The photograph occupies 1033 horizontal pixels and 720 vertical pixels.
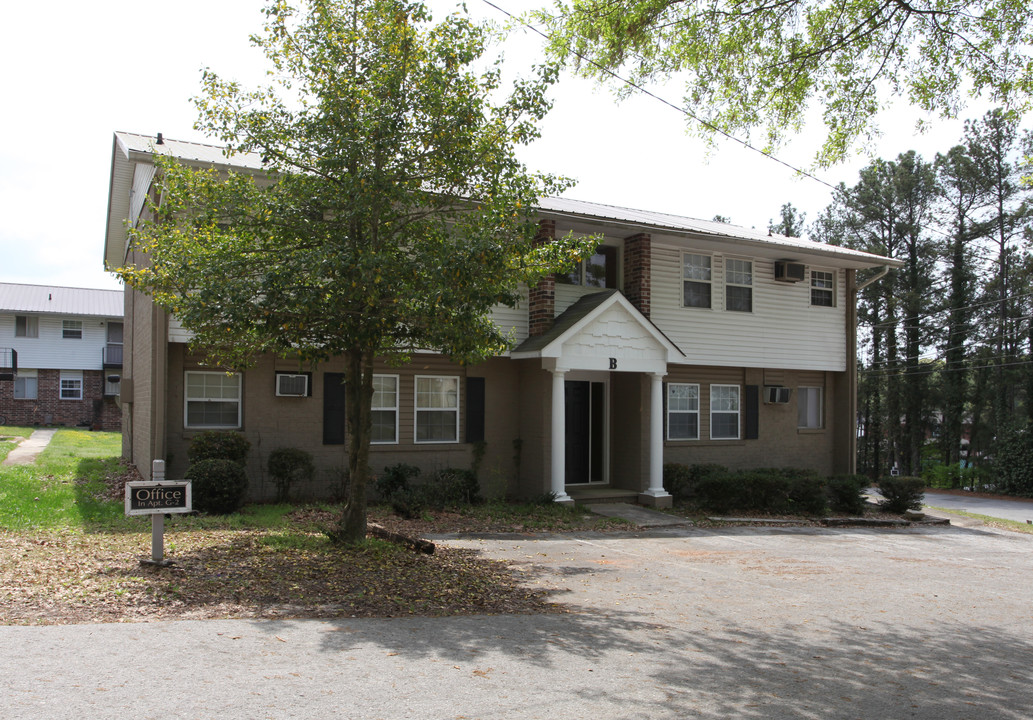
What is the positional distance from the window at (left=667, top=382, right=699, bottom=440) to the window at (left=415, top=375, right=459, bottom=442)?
194 inches

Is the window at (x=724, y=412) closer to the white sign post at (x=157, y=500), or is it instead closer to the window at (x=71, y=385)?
the white sign post at (x=157, y=500)

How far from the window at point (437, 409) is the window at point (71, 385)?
97.0 ft

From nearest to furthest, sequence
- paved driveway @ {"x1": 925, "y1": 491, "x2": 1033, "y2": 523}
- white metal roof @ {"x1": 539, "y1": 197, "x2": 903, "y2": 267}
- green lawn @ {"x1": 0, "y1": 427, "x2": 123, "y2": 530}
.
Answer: green lawn @ {"x1": 0, "y1": 427, "x2": 123, "y2": 530} < white metal roof @ {"x1": 539, "y1": 197, "x2": 903, "y2": 267} < paved driveway @ {"x1": 925, "y1": 491, "x2": 1033, "y2": 523}

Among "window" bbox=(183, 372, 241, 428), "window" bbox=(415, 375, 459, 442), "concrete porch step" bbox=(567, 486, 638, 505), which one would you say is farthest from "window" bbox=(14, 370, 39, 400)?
"concrete porch step" bbox=(567, 486, 638, 505)

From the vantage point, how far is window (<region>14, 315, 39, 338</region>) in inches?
1441

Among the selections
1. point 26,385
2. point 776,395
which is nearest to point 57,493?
point 776,395

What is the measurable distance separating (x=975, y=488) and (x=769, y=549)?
2696 cm

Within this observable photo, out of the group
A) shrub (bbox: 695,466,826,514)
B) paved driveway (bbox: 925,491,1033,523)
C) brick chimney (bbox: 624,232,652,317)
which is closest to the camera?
shrub (bbox: 695,466,826,514)

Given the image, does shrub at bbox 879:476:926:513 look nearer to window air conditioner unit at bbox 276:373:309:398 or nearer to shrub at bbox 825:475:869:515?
shrub at bbox 825:475:869:515

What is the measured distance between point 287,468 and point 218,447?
1160 millimetres

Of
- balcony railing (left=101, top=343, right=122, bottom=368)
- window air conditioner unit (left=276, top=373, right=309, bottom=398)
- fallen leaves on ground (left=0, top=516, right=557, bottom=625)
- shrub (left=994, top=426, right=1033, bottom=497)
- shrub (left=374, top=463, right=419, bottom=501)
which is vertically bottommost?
shrub (left=994, top=426, right=1033, bottom=497)

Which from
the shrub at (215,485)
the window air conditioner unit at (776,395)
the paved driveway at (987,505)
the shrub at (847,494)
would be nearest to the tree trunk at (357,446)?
the shrub at (215,485)

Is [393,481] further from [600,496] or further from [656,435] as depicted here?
[656,435]

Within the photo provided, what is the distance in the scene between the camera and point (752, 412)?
17.9 m
